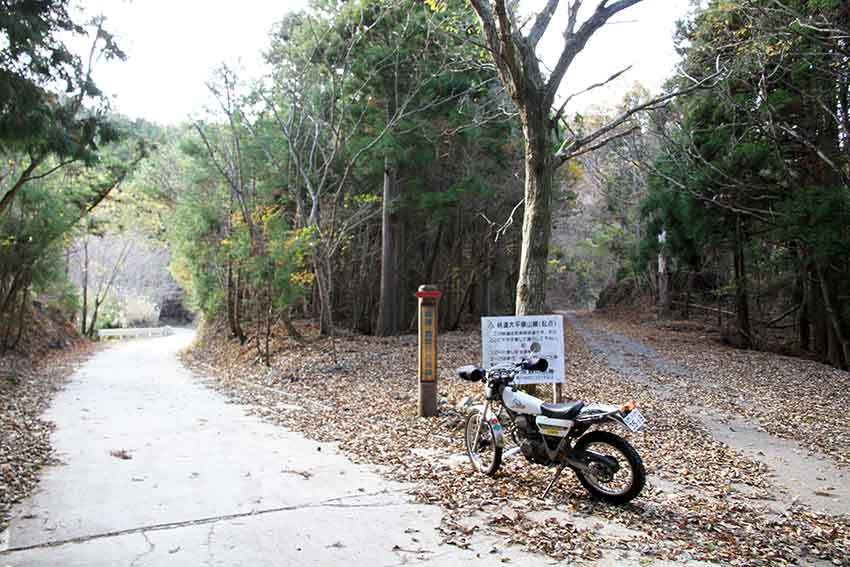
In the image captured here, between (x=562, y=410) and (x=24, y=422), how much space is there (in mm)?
6444

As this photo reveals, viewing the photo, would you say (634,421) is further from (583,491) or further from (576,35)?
(576,35)

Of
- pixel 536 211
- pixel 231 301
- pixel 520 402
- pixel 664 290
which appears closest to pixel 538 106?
pixel 536 211

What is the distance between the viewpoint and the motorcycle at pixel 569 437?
4.45 meters

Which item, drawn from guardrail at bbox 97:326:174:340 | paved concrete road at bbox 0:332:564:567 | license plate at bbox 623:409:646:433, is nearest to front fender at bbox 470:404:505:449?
paved concrete road at bbox 0:332:564:567

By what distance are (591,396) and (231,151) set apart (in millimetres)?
10504

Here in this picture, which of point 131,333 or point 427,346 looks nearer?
point 427,346

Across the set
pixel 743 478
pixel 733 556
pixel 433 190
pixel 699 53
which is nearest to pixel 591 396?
pixel 743 478

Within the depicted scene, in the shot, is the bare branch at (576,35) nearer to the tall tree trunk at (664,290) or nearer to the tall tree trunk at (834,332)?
the tall tree trunk at (834,332)

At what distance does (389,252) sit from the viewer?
53.4 ft

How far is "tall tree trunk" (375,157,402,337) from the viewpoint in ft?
51.9

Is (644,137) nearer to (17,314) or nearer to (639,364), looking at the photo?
(639,364)

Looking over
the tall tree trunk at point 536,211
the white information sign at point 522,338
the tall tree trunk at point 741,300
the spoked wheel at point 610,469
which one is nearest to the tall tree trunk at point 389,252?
the tall tree trunk at point 536,211

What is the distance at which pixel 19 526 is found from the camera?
415cm

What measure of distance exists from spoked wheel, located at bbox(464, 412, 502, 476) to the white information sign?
1.19 m
